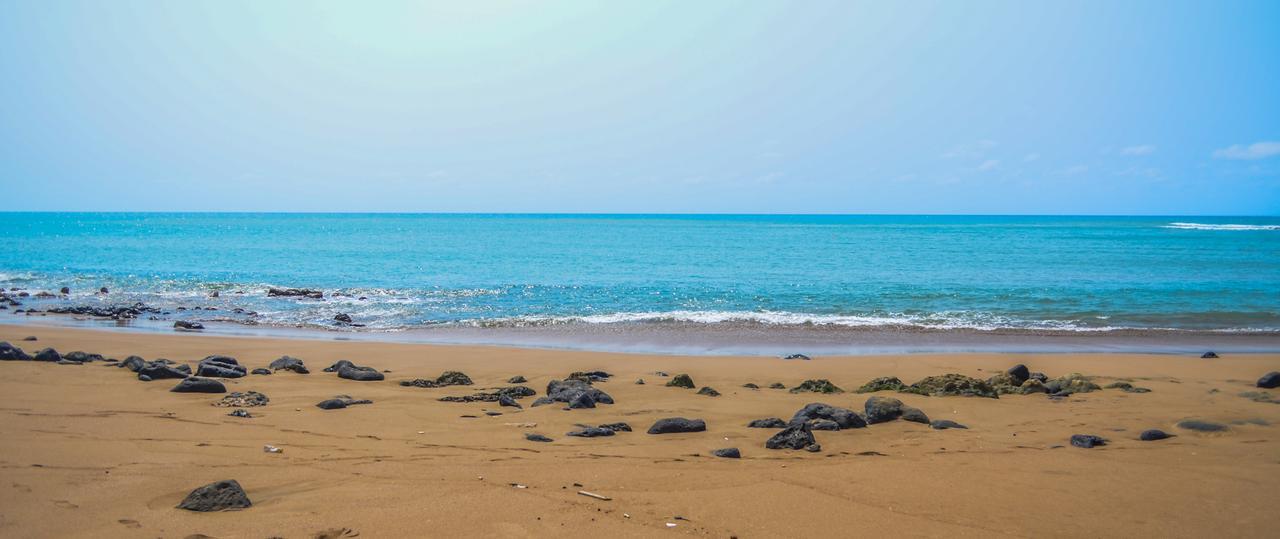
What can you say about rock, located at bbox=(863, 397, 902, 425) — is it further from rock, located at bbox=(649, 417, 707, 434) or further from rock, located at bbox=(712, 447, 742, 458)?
rock, located at bbox=(712, 447, 742, 458)

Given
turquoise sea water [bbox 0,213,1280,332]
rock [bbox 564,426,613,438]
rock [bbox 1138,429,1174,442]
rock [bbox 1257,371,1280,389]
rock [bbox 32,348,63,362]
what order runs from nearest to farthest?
rock [bbox 564,426,613,438] → rock [bbox 1138,429,1174,442] → rock [bbox 1257,371,1280,389] → rock [bbox 32,348,63,362] → turquoise sea water [bbox 0,213,1280,332]

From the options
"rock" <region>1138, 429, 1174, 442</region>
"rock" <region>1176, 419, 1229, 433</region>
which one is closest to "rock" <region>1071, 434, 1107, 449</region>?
"rock" <region>1138, 429, 1174, 442</region>

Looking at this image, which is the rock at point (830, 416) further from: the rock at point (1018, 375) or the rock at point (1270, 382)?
the rock at point (1270, 382)

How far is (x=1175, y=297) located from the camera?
2519cm

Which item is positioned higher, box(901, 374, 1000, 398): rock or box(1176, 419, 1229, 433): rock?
box(1176, 419, 1229, 433): rock

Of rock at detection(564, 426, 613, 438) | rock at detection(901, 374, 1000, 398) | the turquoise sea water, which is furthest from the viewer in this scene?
the turquoise sea water

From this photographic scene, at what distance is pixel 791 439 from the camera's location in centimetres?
695

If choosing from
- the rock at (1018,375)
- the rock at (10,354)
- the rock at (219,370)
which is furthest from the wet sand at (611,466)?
the rock at (10,354)

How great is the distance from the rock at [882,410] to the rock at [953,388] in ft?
6.52

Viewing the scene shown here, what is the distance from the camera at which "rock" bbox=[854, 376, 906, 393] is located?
33.9 feet

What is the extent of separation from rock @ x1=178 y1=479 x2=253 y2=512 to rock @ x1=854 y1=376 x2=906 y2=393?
775 cm

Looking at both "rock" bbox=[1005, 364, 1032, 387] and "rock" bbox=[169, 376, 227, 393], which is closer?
"rock" bbox=[169, 376, 227, 393]

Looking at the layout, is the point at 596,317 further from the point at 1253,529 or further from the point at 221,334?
the point at 1253,529

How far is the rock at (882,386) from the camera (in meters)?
10.3
